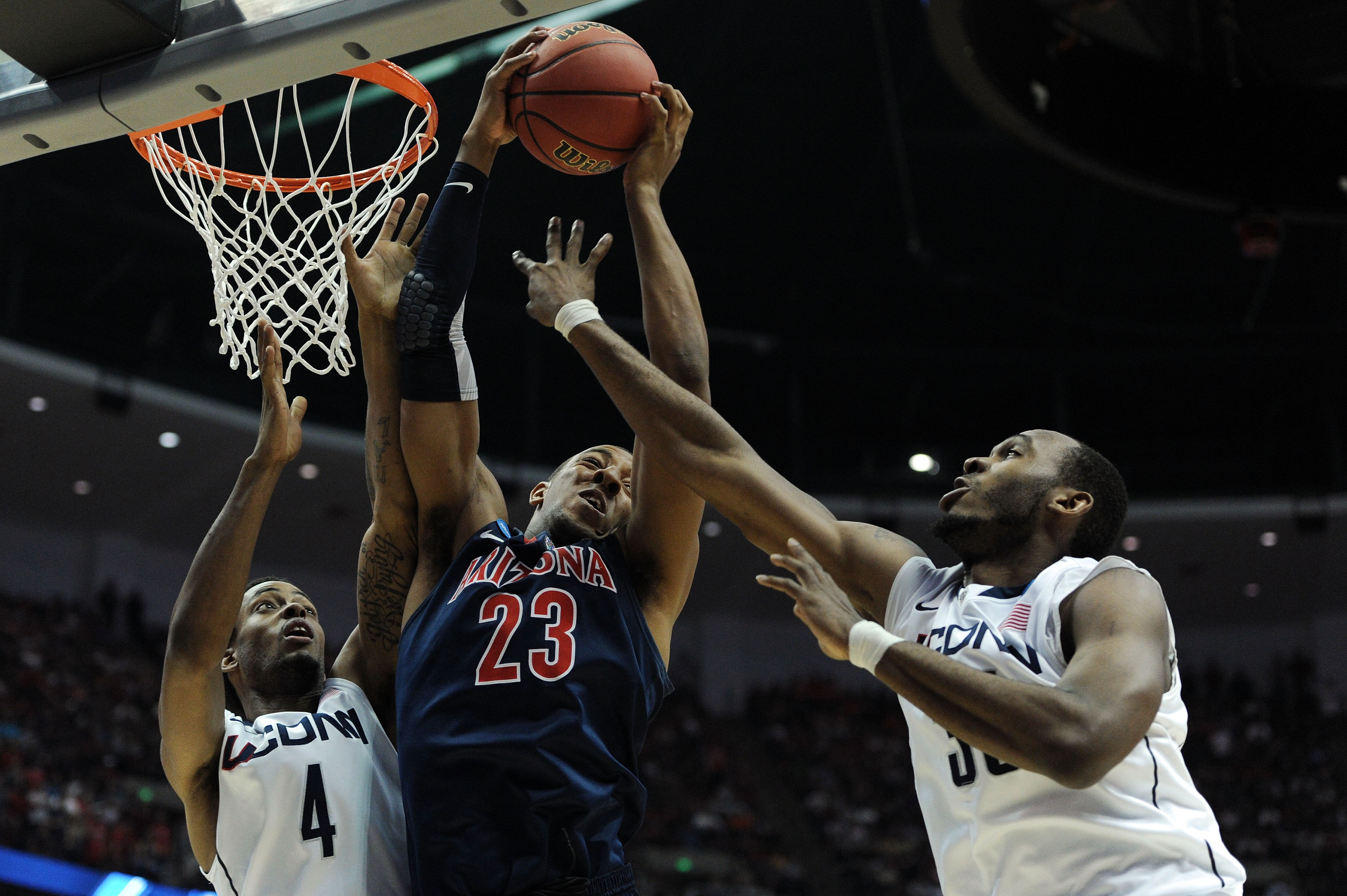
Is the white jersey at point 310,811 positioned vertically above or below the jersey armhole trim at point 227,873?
above

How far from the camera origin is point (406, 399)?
10.6 feet

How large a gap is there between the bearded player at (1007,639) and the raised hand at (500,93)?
389mm

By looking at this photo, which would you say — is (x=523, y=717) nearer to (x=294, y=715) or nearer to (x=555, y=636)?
(x=555, y=636)

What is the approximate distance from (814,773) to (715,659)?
3.62m

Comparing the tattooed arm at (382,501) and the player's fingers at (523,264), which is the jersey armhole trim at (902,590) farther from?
the tattooed arm at (382,501)

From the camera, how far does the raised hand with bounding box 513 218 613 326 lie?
3.04m

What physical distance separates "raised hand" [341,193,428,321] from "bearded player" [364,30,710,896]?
1.4 inches

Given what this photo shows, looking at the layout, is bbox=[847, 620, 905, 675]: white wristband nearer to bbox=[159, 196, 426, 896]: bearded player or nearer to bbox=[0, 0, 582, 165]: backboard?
bbox=[0, 0, 582, 165]: backboard

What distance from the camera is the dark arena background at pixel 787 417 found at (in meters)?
12.6

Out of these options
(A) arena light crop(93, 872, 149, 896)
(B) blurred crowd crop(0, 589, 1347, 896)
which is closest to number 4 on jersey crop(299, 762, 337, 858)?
(A) arena light crop(93, 872, 149, 896)

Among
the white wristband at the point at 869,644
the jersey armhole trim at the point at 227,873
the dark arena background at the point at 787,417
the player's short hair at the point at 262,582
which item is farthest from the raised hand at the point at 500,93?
the dark arena background at the point at 787,417

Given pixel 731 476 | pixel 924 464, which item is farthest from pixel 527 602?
pixel 924 464

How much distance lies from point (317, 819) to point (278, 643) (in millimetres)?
592

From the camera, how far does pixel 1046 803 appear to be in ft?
7.63
